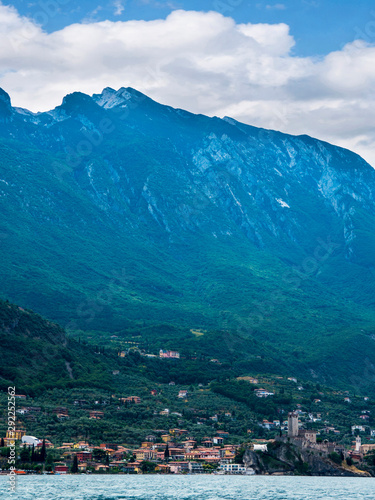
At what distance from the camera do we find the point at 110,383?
18388cm

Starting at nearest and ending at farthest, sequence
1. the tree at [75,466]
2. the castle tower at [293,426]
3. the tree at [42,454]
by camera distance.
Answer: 1. the tree at [42,454]
2. the tree at [75,466]
3. the castle tower at [293,426]

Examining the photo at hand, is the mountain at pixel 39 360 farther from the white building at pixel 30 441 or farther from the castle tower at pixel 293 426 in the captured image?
the castle tower at pixel 293 426

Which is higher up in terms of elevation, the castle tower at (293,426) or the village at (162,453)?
the castle tower at (293,426)

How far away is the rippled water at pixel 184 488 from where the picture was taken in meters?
93.5

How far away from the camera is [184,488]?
10350 cm

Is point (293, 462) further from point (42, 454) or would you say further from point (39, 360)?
point (39, 360)

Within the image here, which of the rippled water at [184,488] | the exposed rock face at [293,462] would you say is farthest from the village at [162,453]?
the rippled water at [184,488]

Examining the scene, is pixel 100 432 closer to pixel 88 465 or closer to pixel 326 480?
pixel 88 465

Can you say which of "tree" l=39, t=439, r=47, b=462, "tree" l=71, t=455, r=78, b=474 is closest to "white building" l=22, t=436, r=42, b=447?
"tree" l=39, t=439, r=47, b=462

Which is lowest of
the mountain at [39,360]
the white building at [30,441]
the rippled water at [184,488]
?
the rippled water at [184,488]

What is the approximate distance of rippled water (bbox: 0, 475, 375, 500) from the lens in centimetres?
9353

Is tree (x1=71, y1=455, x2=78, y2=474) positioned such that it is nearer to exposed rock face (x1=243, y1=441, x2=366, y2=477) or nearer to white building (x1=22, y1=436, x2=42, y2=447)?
white building (x1=22, y1=436, x2=42, y2=447)

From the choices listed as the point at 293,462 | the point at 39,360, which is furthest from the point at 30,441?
the point at 39,360

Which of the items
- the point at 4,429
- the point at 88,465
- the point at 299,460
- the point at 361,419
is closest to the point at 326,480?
the point at 299,460
